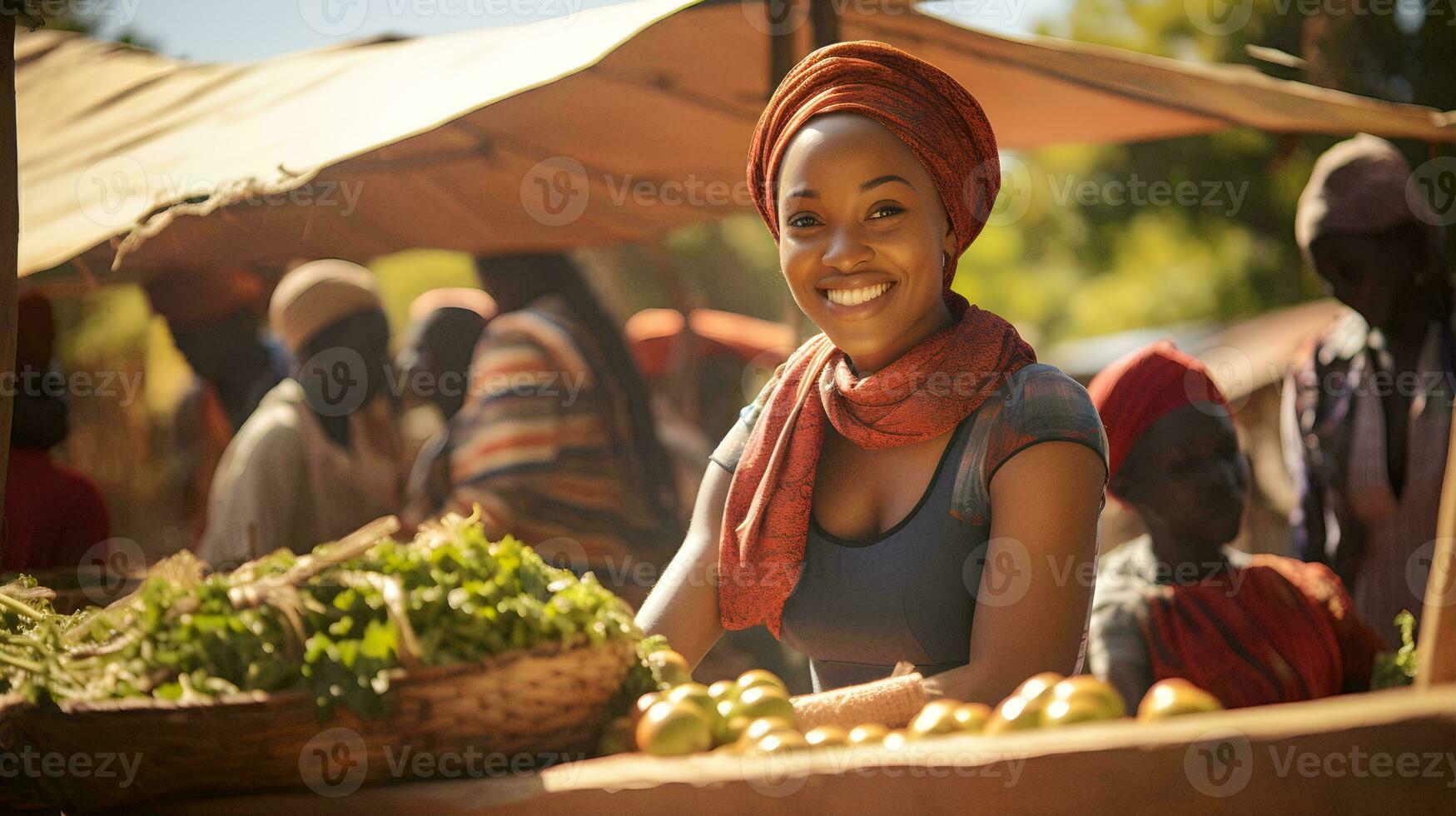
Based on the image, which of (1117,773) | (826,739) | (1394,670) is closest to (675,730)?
(826,739)

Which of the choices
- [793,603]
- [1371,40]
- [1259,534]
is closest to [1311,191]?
[793,603]

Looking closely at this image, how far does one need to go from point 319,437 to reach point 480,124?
56.0 inches

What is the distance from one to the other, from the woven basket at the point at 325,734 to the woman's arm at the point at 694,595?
1.92 feet

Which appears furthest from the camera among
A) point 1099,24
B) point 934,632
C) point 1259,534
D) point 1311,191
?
point 1099,24

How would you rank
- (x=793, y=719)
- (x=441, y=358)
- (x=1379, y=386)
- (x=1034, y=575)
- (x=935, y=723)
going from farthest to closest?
(x=441, y=358) → (x=1379, y=386) → (x=1034, y=575) → (x=793, y=719) → (x=935, y=723)

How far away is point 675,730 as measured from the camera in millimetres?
1487

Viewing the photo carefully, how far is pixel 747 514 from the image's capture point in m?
2.12

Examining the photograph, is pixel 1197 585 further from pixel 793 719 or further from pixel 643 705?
pixel 643 705

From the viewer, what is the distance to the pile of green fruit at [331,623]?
149cm

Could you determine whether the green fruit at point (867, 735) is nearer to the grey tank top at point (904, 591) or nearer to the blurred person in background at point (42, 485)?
the grey tank top at point (904, 591)

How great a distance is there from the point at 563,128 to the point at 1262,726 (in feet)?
11.1

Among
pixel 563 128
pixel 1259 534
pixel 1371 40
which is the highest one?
pixel 1371 40

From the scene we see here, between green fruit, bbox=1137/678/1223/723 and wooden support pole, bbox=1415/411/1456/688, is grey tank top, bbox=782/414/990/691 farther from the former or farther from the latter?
wooden support pole, bbox=1415/411/1456/688

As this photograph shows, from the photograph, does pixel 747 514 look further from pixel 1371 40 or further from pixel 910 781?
pixel 1371 40
